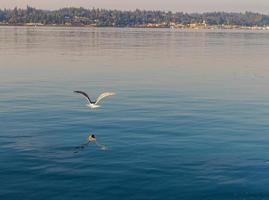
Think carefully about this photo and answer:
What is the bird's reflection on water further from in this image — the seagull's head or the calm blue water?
the calm blue water

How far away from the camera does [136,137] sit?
2947 centimetres

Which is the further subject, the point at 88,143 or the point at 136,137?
the point at 136,137

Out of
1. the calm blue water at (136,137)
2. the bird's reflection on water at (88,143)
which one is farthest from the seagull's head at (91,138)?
the calm blue water at (136,137)

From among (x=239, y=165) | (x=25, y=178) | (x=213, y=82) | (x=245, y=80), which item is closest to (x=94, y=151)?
Answer: (x=25, y=178)

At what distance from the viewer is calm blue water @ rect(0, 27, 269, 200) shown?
2105 centimetres

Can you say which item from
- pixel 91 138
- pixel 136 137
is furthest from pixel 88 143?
pixel 136 137

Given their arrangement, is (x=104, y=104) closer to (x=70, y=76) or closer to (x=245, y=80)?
(x=70, y=76)

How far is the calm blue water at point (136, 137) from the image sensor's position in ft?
69.0

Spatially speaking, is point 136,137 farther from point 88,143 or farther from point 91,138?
point 88,143

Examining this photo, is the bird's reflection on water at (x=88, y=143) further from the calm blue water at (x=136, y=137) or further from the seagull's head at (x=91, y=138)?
the calm blue water at (x=136, y=137)

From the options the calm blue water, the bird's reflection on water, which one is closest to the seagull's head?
the bird's reflection on water

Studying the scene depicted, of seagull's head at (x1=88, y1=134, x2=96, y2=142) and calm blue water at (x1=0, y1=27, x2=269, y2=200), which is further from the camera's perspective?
seagull's head at (x1=88, y1=134, x2=96, y2=142)

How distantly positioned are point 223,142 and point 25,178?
12.1m

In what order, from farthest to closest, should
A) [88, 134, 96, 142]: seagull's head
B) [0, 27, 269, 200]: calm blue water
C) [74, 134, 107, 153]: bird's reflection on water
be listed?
[88, 134, 96, 142]: seagull's head < [74, 134, 107, 153]: bird's reflection on water < [0, 27, 269, 200]: calm blue water
